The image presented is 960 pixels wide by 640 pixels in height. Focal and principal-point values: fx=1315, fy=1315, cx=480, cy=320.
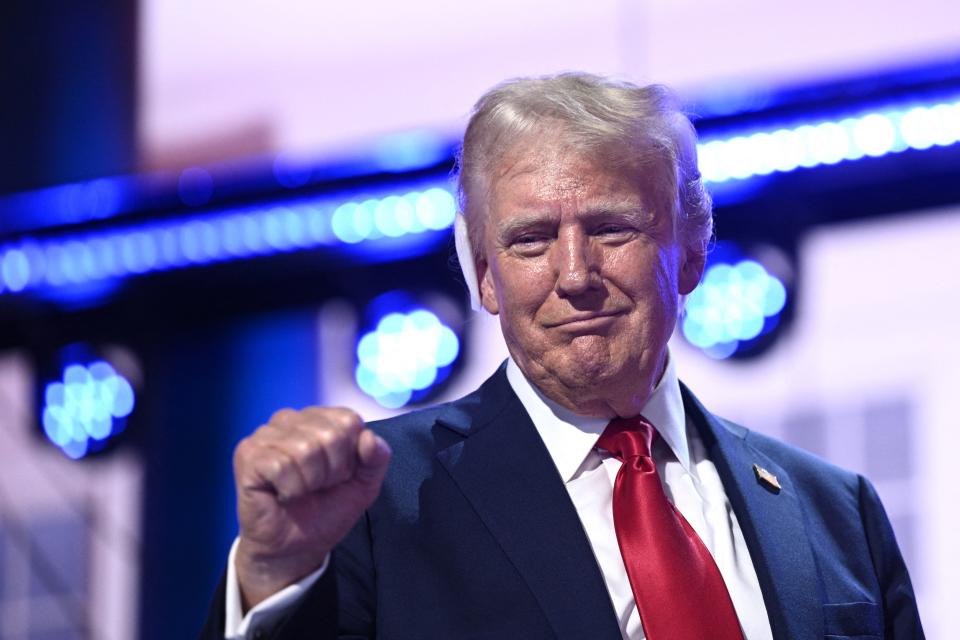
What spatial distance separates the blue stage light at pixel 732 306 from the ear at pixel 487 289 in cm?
193

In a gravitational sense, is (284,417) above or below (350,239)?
below

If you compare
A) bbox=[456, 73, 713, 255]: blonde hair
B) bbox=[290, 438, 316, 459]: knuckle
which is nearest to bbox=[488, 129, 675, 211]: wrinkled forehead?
bbox=[456, 73, 713, 255]: blonde hair

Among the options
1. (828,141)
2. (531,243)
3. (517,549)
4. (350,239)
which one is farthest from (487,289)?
(350,239)

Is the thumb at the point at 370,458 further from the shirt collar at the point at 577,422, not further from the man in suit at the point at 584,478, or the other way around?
the shirt collar at the point at 577,422

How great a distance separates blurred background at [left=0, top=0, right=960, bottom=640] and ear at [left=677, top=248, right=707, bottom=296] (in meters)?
1.74

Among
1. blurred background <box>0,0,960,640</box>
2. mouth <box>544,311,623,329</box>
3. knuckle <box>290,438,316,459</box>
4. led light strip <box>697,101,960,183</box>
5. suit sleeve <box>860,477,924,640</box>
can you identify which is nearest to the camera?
knuckle <box>290,438,316,459</box>

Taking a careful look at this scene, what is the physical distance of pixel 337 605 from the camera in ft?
4.48

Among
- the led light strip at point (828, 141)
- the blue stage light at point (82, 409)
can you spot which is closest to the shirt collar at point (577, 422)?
the led light strip at point (828, 141)

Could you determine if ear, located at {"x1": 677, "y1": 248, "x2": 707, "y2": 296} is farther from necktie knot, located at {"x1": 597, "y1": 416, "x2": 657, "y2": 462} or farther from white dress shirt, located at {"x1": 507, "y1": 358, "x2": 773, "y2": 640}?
necktie knot, located at {"x1": 597, "y1": 416, "x2": 657, "y2": 462}

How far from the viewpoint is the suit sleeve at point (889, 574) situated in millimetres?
1714

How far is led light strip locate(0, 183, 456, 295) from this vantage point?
12.7 feet

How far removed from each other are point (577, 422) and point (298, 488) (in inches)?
20.2

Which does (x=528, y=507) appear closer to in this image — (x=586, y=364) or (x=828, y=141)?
(x=586, y=364)

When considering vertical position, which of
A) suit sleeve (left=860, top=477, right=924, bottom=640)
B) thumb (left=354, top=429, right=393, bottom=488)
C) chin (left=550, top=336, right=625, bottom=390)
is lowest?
suit sleeve (left=860, top=477, right=924, bottom=640)
